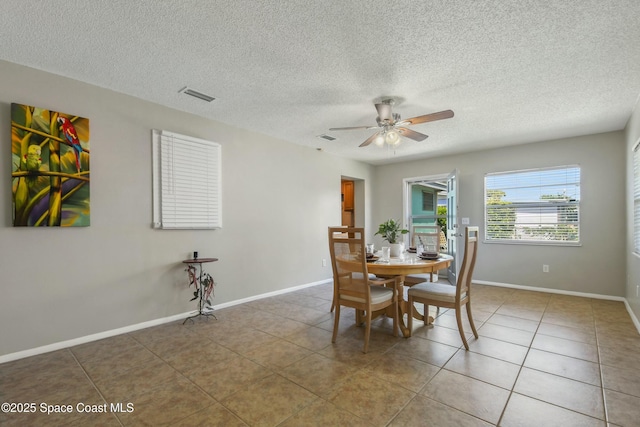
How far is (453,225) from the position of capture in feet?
16.8

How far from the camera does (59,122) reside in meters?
2.60

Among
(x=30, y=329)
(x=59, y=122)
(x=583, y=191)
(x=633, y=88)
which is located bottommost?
(x=30, y=329)

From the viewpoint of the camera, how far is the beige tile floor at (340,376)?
5.60 feet

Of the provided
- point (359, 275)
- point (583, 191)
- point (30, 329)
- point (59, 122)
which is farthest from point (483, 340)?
point (59, 122)

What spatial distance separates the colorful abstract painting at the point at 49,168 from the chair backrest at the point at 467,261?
349cm

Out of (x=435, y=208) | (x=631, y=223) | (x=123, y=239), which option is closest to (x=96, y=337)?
(x=123, y=239)

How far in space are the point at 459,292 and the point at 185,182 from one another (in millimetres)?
3157

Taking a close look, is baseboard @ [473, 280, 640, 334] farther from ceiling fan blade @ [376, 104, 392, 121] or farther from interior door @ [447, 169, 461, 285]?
ceiling fan blade @ [376, 104, 392, 121]

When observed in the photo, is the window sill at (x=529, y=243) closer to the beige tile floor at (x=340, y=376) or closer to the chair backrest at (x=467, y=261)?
the beige tile floor at (x=340, y=376)

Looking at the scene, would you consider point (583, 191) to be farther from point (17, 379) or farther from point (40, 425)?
point (17, 379)

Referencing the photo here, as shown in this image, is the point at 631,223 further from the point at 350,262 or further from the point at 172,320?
the point at 172,320

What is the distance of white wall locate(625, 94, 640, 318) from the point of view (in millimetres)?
3170

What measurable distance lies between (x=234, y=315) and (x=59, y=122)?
2578 millimetres

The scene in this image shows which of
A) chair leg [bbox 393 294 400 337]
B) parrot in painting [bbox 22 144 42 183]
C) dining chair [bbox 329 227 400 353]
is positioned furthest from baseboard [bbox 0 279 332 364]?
chair leg [bbox 393 294 400 337]
